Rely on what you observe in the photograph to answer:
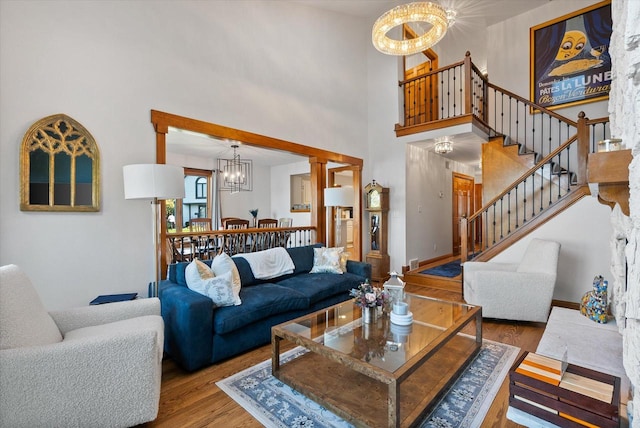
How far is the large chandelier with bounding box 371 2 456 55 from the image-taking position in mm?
3049

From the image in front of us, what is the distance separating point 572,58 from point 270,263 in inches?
249

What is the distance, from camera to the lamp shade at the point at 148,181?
2531mm

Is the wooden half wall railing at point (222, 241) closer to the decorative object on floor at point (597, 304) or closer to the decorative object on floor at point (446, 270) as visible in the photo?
the decorative object on floor at point (446, 270)

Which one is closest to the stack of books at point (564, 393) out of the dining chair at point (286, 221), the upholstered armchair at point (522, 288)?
the upholstered armchair at point (522, 288)

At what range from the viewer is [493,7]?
18.3ft

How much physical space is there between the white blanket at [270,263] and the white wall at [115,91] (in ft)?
3.57

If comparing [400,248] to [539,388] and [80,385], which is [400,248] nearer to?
[539,388]

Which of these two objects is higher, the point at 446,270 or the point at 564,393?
the point at 564,393

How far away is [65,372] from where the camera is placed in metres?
1.48

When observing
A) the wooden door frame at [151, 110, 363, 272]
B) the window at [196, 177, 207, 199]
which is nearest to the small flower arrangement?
the wooden door frame at [151, 110, 363, 272]

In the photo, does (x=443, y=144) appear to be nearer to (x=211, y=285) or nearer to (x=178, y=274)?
(x=211, y=285)

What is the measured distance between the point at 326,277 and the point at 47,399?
262 cm

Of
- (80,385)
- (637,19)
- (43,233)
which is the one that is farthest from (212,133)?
(637,19)

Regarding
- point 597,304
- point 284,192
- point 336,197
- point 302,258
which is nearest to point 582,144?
point 597,304
